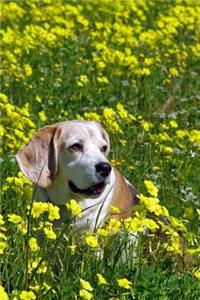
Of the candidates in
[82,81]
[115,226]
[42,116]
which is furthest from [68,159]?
[82,81]

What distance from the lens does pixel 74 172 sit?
5.59m

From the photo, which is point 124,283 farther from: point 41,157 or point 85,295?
point 41,157

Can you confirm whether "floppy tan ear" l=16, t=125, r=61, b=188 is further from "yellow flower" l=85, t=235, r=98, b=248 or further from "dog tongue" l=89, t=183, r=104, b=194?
"yellow flower" l=85, t=235, r=98, b=248

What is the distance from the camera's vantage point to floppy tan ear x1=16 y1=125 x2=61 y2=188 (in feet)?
18.1

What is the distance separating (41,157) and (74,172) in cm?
21

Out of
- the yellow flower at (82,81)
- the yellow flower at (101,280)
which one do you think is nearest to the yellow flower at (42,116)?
the yellow flower at (82,81)

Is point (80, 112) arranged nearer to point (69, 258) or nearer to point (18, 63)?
point (18, 63)

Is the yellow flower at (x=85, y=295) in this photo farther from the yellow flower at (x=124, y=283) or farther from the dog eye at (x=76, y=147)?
the dog eye at (x=76, y=147)

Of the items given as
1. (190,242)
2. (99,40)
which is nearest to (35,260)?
(190,242)

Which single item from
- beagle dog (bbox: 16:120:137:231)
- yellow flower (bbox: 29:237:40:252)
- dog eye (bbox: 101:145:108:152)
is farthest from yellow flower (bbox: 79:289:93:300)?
dog eye (bbox: 101:145:108:152)

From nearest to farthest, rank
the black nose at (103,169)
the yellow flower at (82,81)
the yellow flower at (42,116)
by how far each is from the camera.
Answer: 1. the black nose at (103,169)
2. the yellow flower at (42,116)
3. the yellow flower at (82,81)

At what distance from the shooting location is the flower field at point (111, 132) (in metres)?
4.43

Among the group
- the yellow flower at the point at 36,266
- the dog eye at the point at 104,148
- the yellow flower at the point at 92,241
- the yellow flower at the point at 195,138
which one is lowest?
the yellow flower at the point at 195,138

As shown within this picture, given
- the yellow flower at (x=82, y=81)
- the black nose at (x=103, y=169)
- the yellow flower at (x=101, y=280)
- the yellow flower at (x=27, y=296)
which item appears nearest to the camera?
the yellow flower at (x=27, y=296)
